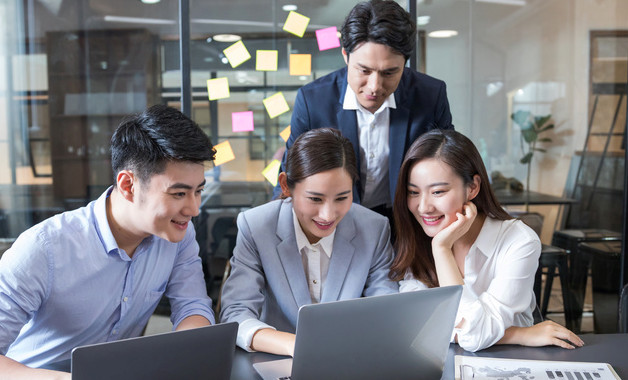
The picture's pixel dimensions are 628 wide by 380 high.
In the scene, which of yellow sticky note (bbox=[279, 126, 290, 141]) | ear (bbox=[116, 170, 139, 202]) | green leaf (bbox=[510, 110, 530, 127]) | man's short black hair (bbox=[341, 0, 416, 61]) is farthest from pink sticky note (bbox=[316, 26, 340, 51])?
ear (bbox=[116, 170, 139, 202])

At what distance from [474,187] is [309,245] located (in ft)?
1.66

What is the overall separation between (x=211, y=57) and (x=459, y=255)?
212 cm

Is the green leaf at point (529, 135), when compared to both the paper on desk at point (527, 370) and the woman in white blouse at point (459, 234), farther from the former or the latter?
the paper on desk at point (527, 370)

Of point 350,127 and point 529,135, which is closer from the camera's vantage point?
point 350,127

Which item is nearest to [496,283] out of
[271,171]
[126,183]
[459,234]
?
[459,234]

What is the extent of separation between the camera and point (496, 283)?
1.55m

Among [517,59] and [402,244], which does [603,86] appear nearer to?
[517,59]

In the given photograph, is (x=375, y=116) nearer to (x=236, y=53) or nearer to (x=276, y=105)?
(x=276, y=105)

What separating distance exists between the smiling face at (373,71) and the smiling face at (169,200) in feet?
2.29

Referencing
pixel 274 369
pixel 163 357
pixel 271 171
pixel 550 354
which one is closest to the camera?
pixel 163 357

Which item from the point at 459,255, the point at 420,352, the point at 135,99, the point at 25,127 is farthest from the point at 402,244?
the point at 25,127

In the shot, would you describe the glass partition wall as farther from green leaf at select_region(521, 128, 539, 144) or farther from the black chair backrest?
the black chair backrest

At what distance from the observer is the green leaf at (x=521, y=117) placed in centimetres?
343

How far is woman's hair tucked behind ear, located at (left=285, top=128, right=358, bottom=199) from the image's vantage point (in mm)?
1595
